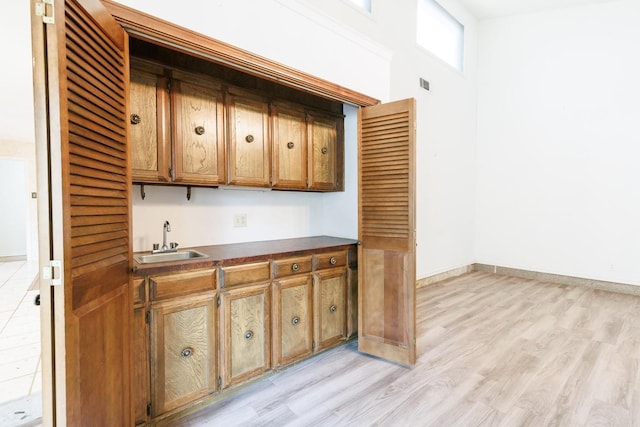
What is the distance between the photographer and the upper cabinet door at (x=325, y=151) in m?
2.97

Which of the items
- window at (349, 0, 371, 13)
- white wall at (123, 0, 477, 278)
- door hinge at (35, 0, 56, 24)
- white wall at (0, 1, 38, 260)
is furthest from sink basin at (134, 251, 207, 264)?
window at (349, 0, 371, 13)

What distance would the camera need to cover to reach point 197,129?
7.36 ft

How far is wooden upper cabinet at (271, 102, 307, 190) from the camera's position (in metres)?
2.72

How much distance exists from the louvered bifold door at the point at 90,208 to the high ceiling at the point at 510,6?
18.5ft

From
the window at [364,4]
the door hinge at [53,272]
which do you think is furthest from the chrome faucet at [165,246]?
the window at [364,4]

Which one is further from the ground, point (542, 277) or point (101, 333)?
point (101, 333)

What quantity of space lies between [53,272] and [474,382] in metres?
2.57

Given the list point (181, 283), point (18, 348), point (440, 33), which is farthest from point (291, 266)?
point (440, 33)

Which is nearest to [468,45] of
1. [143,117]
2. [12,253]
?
[143,117]

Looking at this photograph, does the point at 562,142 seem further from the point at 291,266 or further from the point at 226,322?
the point at 226,322

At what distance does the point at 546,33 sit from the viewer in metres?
5.08

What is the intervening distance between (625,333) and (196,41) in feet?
14.8

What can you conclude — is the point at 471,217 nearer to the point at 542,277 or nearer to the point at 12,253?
the point at 542,277

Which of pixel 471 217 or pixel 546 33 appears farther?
pixel 471 217
